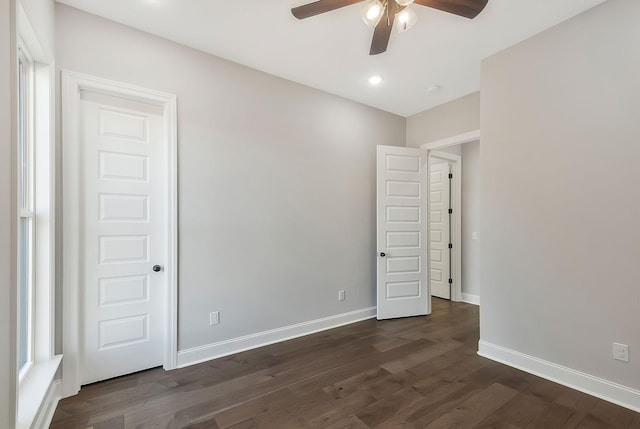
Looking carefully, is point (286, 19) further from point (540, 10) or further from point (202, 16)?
point (540, 10)

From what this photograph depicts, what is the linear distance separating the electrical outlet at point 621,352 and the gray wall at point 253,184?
7.46ft

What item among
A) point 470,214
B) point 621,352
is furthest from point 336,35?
point 470,214

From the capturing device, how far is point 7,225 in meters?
1.19

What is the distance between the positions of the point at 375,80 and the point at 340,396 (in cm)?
301

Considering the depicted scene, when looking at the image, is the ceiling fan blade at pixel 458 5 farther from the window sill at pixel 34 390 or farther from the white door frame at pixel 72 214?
the window sill at pixel 34 390

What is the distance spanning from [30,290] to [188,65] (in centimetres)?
206

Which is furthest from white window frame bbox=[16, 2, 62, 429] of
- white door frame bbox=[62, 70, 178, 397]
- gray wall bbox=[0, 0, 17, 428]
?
gray wall bbox=[0, 0, 17, 428]

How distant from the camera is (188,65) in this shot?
2576 millimetres

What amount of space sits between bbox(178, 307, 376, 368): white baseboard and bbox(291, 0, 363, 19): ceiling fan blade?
2747 mm

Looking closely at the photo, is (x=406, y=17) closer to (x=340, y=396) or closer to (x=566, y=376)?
(x=340, y=396)

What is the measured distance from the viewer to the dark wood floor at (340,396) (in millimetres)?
1851

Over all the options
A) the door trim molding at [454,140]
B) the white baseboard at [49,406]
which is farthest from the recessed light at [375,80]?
the white baseboard at [49,406]

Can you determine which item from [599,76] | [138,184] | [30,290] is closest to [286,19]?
[138,184]

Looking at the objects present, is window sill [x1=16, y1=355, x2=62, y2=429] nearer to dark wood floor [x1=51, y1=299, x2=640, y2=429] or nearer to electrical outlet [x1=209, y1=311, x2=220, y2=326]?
dark wood floor [x1=51, y1=299, x2=640, y2=429]
